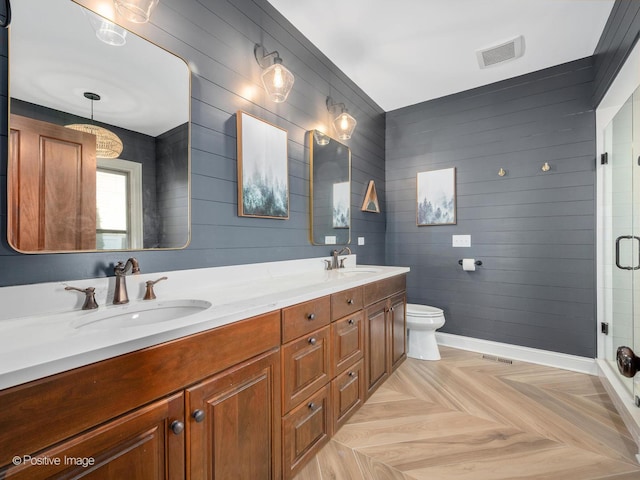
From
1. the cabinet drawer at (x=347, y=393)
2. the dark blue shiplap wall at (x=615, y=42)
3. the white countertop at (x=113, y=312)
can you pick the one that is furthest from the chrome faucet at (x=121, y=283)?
the dark blue shiplap wall at (x=615, y=42)

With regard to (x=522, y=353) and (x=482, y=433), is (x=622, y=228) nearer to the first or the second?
(x=522, y=353)

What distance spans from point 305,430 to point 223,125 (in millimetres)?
1655

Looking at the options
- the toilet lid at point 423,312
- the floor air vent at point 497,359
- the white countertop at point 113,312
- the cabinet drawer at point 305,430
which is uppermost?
the white countertop at point 113,312

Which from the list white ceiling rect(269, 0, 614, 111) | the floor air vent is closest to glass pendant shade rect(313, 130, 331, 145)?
white ceiling rect(269, 0, 614, 111)

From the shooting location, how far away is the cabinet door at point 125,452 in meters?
0.64

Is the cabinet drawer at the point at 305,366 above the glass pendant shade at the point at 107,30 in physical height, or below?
below

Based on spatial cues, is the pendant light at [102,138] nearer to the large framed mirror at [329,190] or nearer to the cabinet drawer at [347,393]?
the large framed mirror at [329,190]

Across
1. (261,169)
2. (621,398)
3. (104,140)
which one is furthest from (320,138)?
(621,398)

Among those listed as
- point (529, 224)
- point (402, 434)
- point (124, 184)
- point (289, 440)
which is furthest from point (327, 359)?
point (529, 224)

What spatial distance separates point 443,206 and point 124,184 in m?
2.85

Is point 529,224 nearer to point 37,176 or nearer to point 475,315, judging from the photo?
point 475,315

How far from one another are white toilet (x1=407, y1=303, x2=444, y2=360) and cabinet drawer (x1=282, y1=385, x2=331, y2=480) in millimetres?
1393

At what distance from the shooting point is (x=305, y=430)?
145 cm

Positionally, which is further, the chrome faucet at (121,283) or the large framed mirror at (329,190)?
the large framed mirror at (329,190)
